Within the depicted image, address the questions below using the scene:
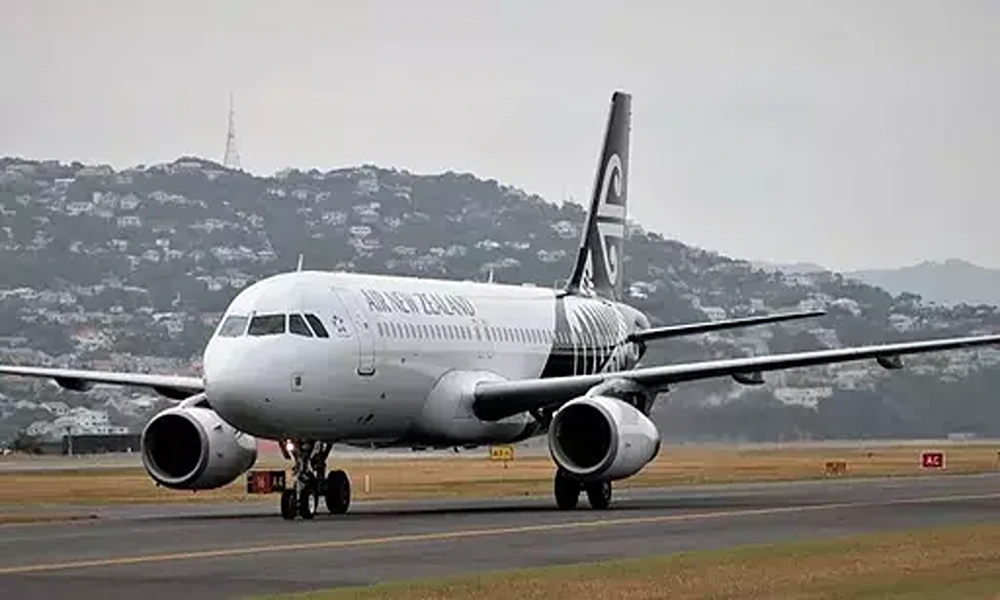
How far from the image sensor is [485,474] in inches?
2788

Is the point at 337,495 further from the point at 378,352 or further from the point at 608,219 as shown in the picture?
the point at 608,219

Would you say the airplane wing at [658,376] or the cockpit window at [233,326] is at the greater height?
the cockpit window at [233,326]

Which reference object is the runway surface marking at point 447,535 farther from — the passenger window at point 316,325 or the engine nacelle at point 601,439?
the passenger window at point 316,325

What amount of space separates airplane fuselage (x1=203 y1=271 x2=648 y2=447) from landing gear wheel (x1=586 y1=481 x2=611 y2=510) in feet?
11.0

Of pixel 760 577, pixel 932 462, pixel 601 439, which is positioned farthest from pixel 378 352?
pixel 932 462

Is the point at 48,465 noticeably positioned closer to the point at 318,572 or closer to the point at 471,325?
the point at 471,325

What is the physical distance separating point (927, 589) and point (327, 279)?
20.5m

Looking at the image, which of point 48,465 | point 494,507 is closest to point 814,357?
point 494,507

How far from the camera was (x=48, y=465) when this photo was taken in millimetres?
88438

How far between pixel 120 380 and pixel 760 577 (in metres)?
23.3

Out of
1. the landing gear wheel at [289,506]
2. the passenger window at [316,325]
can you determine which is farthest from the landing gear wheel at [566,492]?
the landing gear wheel at [289,506]

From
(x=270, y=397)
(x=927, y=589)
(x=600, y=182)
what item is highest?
(x=600, y=182)

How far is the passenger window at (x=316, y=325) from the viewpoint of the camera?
41906mm

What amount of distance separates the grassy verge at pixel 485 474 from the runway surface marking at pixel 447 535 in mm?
11995
